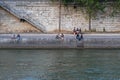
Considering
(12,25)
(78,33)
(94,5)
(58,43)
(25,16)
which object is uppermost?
(94,5)

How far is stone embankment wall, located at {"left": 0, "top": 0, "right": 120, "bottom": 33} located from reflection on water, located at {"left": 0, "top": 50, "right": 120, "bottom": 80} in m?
9.00

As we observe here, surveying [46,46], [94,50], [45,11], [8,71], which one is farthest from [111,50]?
[8,71]

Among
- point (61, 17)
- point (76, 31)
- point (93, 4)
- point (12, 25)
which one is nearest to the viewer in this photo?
point (76, 31)

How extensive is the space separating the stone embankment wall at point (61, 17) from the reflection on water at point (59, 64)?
9005 mm

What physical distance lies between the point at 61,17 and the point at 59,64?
61.1 feet

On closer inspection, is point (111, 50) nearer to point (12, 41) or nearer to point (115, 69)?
point (12, 41)

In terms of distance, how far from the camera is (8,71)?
44.5m

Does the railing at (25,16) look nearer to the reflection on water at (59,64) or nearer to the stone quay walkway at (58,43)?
the stone quay walkway at (58,43)

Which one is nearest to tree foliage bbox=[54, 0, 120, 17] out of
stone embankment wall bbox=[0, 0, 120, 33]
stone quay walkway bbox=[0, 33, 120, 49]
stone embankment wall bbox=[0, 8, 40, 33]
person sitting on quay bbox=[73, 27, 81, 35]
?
stone embankment wall bbox=[0, 0, 120, 33]

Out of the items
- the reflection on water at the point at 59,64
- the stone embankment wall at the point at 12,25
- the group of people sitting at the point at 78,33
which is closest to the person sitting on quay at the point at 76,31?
the group of people sitting at the point at 78,33

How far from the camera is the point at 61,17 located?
66312mm

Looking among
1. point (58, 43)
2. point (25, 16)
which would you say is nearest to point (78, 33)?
point (58, 43)

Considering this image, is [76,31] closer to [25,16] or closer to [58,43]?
[58,43]

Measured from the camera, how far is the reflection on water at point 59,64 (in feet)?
139
